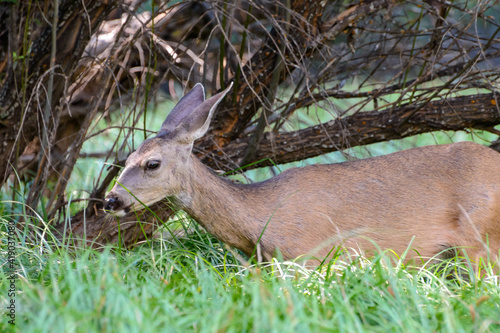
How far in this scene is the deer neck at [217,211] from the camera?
401cm

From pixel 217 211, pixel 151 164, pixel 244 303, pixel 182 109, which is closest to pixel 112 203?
pixel 151 164

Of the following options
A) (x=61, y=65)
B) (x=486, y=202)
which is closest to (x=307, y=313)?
(x=486, y=202)

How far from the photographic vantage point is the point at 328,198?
4289 millimetres

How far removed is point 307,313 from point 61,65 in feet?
10.9

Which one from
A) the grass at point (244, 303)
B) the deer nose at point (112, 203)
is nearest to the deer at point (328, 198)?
the deer nose at point (112, 203)

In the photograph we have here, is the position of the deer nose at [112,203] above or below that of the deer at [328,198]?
above

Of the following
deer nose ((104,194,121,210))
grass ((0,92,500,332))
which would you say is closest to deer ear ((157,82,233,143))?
deer nose ((104,194,121,210))

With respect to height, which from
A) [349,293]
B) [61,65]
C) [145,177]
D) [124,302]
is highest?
[61,65]

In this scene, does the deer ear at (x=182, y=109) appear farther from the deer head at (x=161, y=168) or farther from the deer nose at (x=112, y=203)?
the deer nose at (x=112, y=203)

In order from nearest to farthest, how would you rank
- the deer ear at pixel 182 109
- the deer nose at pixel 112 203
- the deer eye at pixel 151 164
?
the deer nose at pixel 112 203 → the deer eye at pixel 151 164 → the deer ear at pixel 182 109

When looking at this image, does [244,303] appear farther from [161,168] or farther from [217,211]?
[161,168]

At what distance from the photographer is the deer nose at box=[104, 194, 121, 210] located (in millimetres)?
3822

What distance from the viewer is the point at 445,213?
14.4 ft

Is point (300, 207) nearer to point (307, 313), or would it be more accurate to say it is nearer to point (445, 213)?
point (445, 213)
